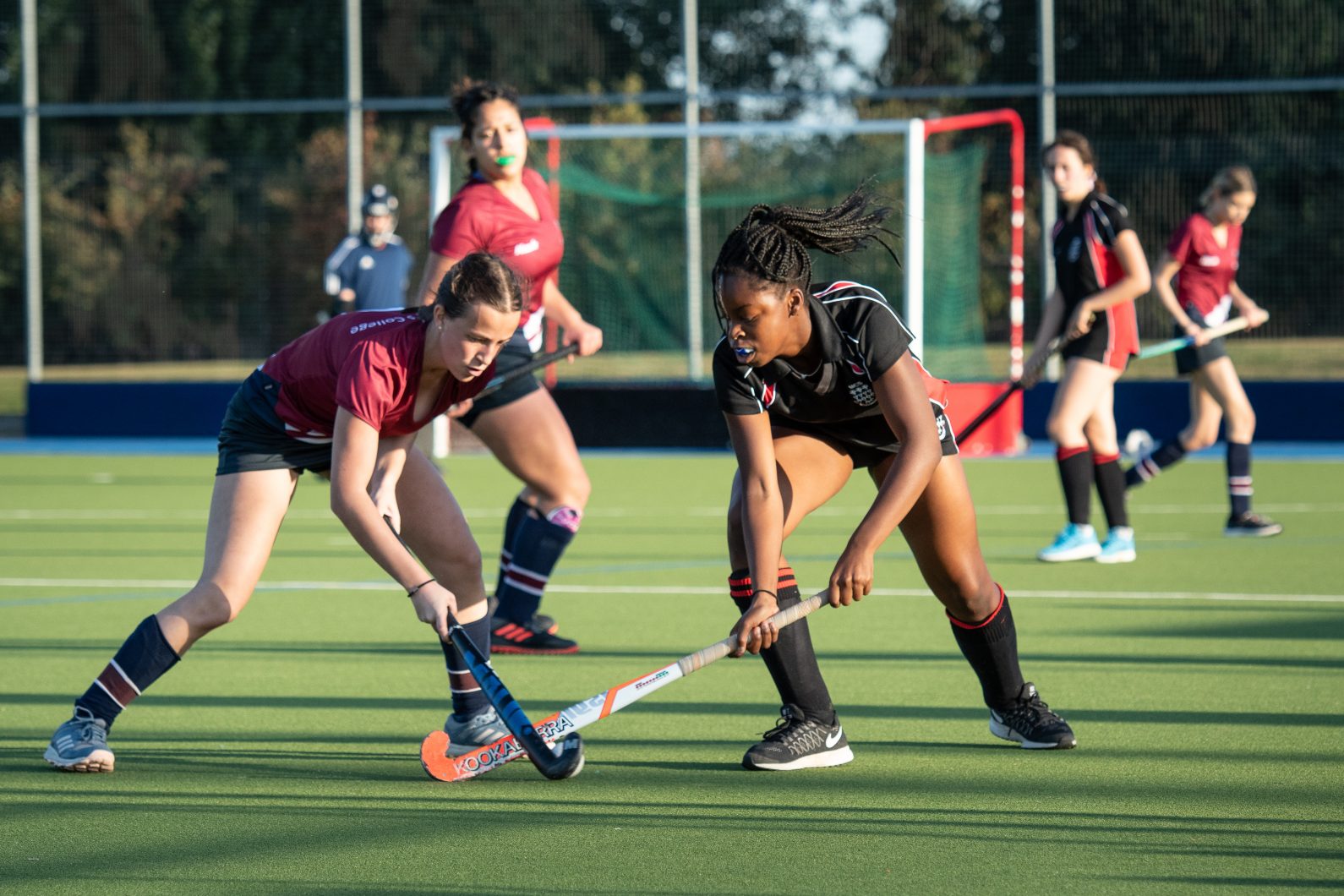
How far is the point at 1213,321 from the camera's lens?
27.5 ft

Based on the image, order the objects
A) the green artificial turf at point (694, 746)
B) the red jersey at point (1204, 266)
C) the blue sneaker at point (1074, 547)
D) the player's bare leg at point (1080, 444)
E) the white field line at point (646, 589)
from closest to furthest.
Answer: the green artificial turf at point (694, 746)
the white field line at point (646, 589)
the player's bare leg at point (1080, 444)
the blue sneaker at point (1074, 547)
the red jersey at point (1204, 266)

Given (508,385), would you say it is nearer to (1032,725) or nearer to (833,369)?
(833,369)

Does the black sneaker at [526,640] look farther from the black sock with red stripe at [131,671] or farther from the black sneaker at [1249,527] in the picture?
the black sneaker at [1249,527]

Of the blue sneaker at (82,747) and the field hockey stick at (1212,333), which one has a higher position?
the field hockey stick at (1212,333)

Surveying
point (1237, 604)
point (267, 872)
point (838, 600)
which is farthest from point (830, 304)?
point (1237, 604)

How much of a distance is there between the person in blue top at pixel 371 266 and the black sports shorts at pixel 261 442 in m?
6.88

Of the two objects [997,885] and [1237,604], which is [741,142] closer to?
[1237,604]

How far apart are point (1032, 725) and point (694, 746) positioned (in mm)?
788

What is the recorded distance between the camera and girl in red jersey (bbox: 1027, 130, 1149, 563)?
7016 millimetres

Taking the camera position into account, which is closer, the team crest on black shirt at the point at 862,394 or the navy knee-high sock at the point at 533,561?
the team crest on black shirt at the point at 862,394

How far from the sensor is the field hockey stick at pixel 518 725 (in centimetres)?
356

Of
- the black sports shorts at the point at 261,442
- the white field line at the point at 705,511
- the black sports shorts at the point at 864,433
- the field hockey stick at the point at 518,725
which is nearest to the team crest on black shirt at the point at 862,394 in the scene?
the black sports shorts at the point at 864,433

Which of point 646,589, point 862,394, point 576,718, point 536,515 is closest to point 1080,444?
point 646,589

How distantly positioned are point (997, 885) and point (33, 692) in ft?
9.64
